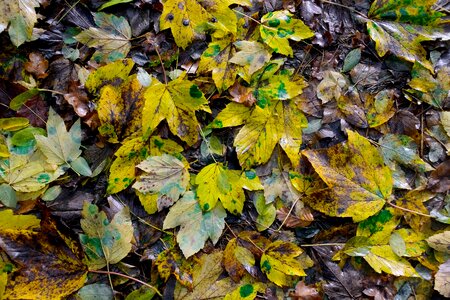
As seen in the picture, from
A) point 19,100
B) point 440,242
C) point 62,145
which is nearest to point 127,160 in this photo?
point 62,145

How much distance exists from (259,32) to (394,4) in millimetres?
644

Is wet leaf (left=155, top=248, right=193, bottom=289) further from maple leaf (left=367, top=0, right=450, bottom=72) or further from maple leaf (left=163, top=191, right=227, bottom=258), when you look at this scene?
maple leaf (left=367, top=0, right=450, bottom=72)

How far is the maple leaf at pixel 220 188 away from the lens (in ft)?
4.97

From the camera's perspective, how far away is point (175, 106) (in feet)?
5.01

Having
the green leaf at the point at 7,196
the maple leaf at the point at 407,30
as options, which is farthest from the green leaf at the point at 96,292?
the maple leaf at the point at 407,30

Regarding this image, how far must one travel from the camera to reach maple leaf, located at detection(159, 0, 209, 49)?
1604mm

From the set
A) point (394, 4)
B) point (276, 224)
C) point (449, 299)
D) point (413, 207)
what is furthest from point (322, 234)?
point (394, 4)

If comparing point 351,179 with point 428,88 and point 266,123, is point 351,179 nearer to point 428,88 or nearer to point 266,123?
point 266,123

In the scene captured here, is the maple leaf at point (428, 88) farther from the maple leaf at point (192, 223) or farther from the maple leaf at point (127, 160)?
the maple leaf at point (127, 160)

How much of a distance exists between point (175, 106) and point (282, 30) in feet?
1.92

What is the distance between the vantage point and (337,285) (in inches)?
61.7

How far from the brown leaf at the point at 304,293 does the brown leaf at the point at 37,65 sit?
1.37 m

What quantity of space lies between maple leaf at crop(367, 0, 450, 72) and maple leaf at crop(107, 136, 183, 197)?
113cm

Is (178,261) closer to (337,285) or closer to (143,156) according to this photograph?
(143,156)
